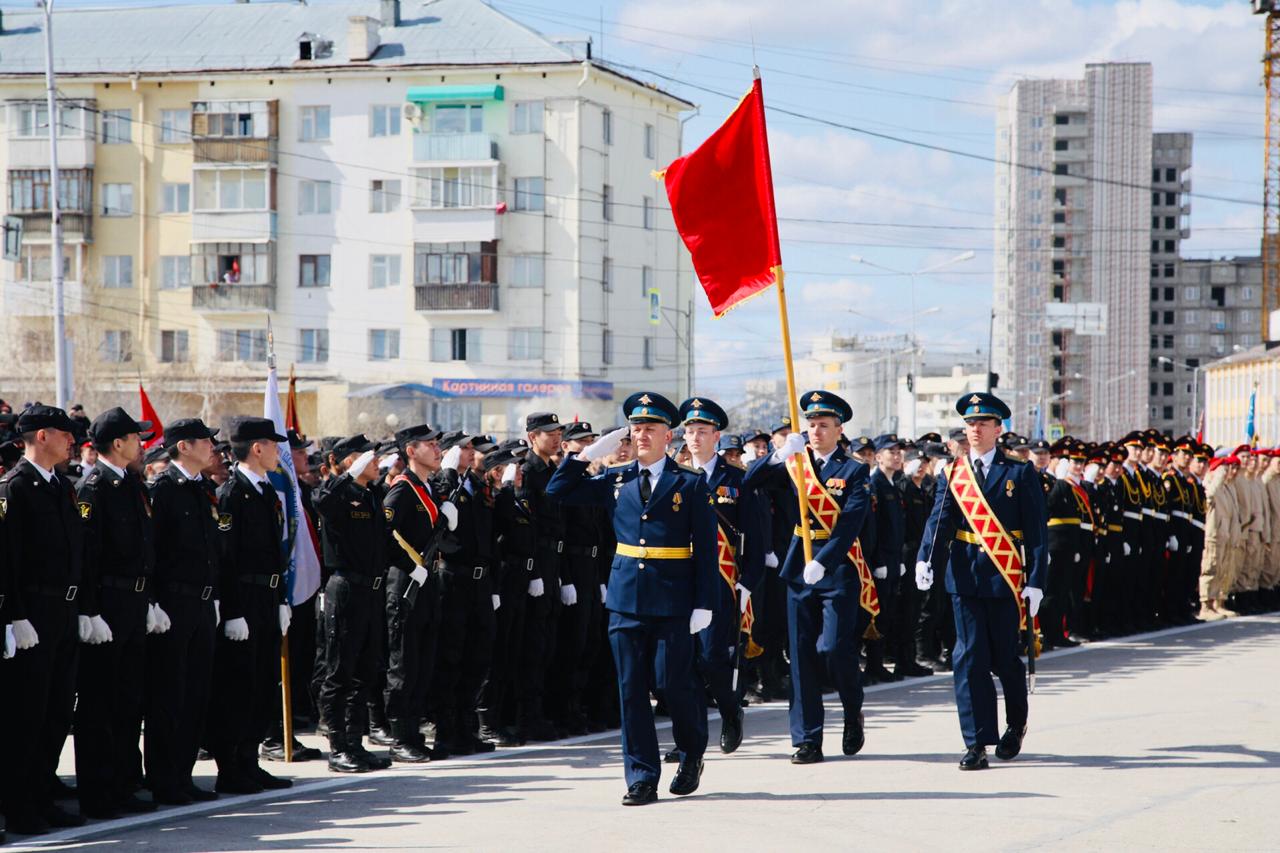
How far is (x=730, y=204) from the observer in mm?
11195

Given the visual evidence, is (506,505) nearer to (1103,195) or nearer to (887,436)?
(887,436)

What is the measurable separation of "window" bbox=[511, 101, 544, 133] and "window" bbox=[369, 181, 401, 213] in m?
5.30

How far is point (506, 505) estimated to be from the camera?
12.0 meters

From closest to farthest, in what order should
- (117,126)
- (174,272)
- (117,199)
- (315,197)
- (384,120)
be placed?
(384,120) < (315,197) < (117,126) < (117,199) < (174,272)

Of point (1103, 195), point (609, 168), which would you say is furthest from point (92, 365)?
point (1103, 195)

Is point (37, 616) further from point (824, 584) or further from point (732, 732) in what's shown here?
point (824, 584)

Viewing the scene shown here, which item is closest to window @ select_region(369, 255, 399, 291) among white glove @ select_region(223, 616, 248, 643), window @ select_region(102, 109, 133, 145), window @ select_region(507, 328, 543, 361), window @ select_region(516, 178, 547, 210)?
window @ select_region(507, 328, 543, 361)

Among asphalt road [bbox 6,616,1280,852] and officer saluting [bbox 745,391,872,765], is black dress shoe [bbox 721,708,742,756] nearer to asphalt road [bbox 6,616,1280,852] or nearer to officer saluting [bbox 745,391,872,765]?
asphalt road [bbox 6,616,1280,852]

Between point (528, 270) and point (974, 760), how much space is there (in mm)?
53736

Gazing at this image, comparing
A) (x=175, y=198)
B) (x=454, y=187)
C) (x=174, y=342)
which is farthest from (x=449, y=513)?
(x=175, y=198)

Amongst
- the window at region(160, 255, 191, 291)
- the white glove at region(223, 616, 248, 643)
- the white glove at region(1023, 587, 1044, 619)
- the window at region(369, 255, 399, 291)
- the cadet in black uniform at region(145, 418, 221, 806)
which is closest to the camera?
the cadet in black uniform at region(145, 418, 221, 806)

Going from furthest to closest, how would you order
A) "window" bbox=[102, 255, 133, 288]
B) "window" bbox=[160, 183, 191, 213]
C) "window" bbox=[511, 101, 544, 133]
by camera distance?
"window" bbox=[102, 255, 133, 288] < "window" bbox=[160, 183, 191, 213] < "window" bbox=[511, 101, 544, 133]

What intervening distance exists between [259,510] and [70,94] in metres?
58.4

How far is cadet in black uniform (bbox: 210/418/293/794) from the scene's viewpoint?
32.3 feet
